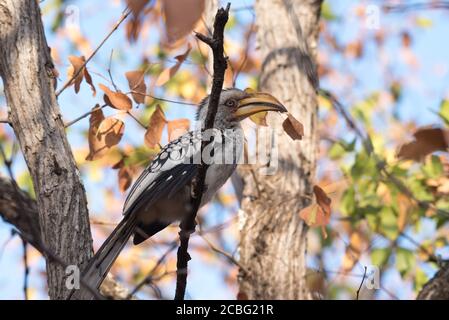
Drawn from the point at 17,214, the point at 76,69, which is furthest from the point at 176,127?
the point at 17,214

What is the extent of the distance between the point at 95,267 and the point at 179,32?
1496 millimetres

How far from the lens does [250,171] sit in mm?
4109

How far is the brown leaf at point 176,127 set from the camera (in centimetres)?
360

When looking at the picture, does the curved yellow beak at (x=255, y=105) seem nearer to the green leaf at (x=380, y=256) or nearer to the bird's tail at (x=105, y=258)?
the bird's tail at (x=105, y=258)

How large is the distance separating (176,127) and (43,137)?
1038mm

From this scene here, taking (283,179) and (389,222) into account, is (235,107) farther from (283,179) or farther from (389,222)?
(389,222)

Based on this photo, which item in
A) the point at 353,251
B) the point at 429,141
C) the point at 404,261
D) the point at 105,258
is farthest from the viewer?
the point at 353,251

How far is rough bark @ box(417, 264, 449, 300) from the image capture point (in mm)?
3480

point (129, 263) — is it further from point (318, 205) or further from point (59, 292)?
point (59, 292)

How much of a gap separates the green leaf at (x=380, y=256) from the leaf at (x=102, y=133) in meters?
1.90

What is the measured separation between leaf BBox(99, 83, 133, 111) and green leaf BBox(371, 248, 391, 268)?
197 centimetres

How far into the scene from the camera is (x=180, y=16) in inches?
60.2

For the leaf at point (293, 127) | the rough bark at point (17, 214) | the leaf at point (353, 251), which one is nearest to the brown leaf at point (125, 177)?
the rough bark at point (17, 214)
